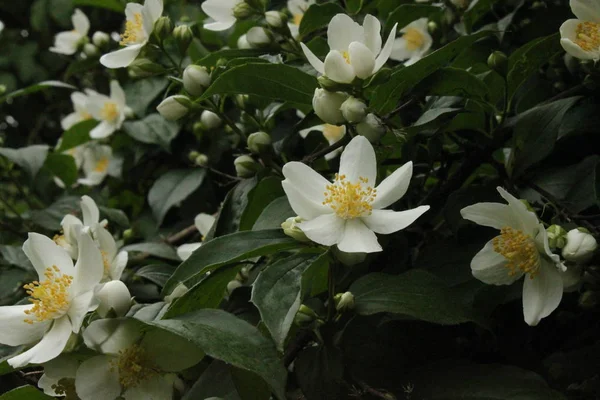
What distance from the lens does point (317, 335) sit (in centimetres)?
103

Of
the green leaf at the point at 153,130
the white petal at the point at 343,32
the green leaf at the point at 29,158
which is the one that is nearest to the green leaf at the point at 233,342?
the white petal at the point at 343,32

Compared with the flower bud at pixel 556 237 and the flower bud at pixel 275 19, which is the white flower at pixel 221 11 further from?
the flower bud at pixel 556 237

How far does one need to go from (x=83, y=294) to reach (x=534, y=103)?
81 cm

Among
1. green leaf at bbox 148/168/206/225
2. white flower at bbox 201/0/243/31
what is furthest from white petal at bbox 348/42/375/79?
green leaf at bbox 148/168/206/225

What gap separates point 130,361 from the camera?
3.19 feet

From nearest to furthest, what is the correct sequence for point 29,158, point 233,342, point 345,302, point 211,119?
point 233,342, point 345,302, point 211,119, point 29,158

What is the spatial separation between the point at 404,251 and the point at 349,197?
193mm

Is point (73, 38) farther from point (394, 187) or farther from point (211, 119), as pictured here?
point (394, 187)

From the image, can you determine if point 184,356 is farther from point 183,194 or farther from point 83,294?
point 183,194

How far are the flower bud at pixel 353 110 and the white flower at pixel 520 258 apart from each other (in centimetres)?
19

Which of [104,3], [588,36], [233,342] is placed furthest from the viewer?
[104,3]

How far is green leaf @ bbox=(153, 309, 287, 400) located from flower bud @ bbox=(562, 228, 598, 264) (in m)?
0.39

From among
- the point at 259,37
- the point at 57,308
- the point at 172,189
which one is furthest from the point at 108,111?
the point at 57,308

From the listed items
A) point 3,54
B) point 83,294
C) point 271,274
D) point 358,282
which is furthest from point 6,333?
point 3,54
